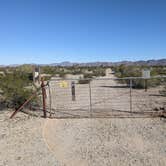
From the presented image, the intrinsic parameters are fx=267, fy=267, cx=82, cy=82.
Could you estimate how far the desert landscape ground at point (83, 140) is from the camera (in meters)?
7.36

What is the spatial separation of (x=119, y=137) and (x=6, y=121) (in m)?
5.32

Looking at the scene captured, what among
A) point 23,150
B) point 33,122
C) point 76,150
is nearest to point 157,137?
point 76,150

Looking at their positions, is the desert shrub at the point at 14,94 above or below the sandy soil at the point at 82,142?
above

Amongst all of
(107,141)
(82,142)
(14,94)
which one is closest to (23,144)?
(82,142)

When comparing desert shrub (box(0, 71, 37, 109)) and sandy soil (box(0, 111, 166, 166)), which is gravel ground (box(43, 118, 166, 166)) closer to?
sandy soil (box(0, 111, 166, 166))

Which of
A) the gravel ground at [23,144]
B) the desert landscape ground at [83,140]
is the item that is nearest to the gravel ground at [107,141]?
the desert landscape ground at [83,140]

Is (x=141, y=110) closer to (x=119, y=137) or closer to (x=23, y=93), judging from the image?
(x=119, y=137)

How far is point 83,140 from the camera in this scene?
361 inches

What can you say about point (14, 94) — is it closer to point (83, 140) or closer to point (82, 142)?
point (83, 140)

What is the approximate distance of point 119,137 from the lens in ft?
30.7

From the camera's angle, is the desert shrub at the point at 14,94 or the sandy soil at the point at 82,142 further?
the desert shrub at the point at 14,94

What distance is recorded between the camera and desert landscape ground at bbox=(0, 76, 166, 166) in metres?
7.36

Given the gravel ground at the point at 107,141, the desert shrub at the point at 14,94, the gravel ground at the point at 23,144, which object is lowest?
the gravel ground at the point at 107,141

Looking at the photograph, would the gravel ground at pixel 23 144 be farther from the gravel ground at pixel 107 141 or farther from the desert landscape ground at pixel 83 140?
the gravel ground at pixel 107 141
